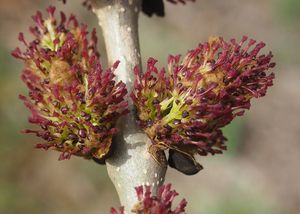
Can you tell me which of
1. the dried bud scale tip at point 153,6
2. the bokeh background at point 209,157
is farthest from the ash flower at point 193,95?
the bokeh background at point 209,157

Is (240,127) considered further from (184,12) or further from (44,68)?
(44,68)

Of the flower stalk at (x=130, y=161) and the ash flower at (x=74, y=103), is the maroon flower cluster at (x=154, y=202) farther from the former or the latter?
the ash flower at (x=74, y=103)

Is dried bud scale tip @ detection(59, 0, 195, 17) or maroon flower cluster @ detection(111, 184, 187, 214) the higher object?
dried bud scale tip @ detection(59, 0, 195, 17)

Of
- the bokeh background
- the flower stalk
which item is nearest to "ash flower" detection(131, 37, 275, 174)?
the flower stalk

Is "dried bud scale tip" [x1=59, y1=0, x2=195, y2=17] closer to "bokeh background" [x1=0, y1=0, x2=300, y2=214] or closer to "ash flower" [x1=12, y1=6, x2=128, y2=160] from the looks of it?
"ash flower" [x1=12, y1=6, x2=128, y2=160]

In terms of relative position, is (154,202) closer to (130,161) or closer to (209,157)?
(130,161)
